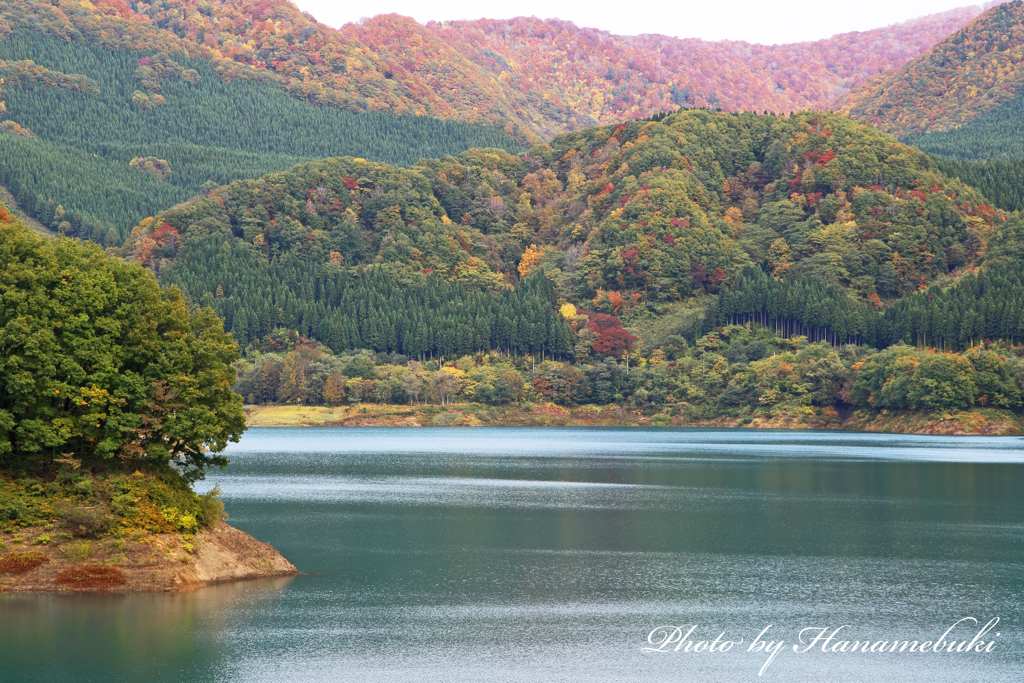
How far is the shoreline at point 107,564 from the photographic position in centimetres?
4469

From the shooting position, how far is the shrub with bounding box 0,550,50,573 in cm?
4456

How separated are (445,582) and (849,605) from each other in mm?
17991

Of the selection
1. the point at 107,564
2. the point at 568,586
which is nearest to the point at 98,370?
the point at 107,564

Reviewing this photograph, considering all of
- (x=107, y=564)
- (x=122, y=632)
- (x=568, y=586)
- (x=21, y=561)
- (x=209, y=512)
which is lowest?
(x=568, y=586)

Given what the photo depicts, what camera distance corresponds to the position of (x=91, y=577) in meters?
45.0

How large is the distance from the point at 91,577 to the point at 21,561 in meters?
2.84

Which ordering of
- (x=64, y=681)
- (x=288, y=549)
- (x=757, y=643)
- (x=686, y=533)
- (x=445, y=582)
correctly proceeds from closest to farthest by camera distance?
(x=64, y=681) < (x=757, y=643) < (x=445, y=582) < (x=288, y=549) < (x=686, y=533)

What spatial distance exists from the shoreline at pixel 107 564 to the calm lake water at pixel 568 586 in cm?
87

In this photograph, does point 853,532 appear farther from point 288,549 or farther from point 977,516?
point 288,549

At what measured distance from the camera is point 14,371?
1876 inches

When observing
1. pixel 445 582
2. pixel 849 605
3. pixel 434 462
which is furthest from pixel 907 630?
pixel 434 462

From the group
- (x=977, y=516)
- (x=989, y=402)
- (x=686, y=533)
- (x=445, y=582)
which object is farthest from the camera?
(x=989, y=402)

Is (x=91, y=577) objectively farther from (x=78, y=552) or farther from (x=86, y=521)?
(x=86, y=521)

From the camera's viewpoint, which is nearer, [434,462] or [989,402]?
[434,462]
